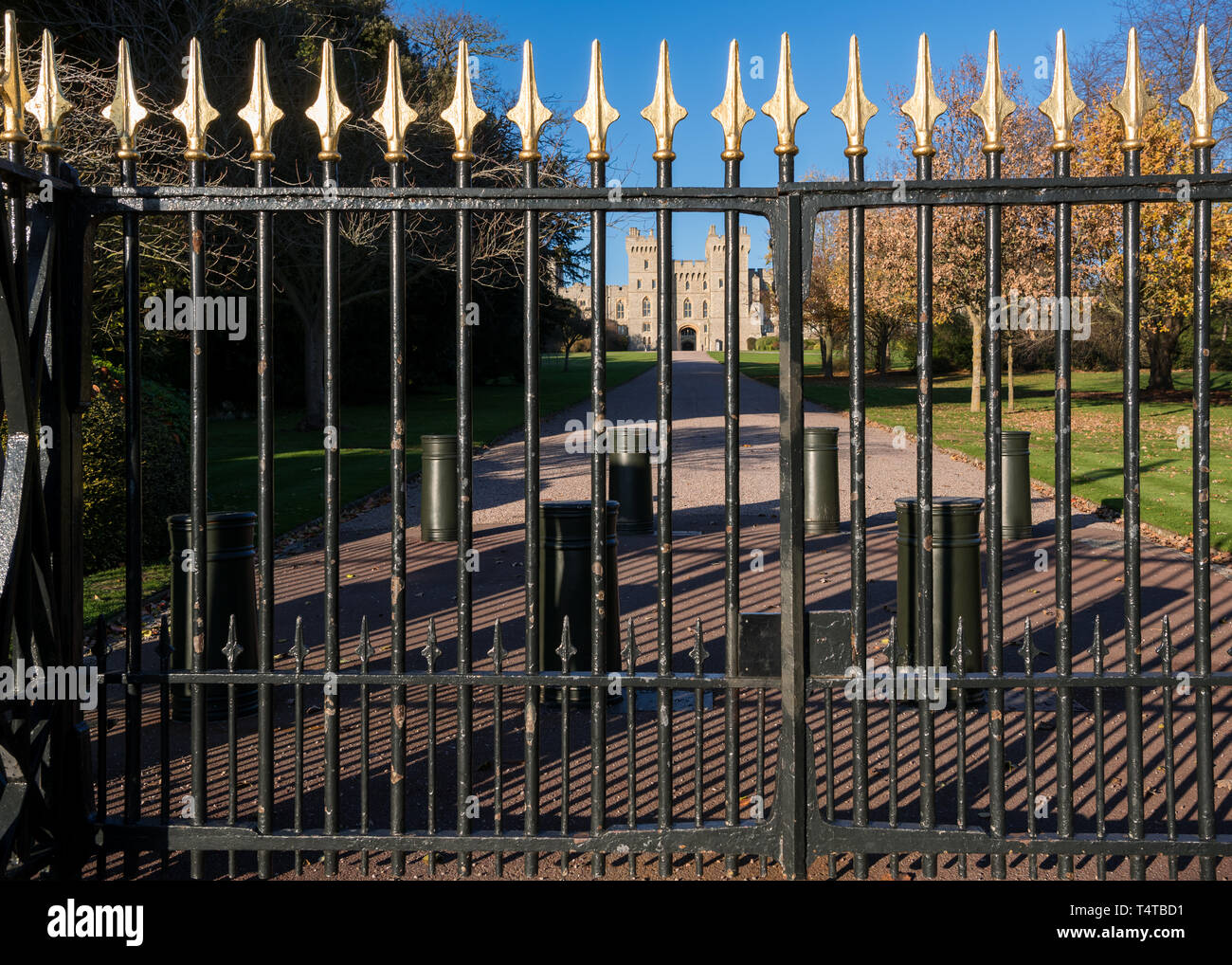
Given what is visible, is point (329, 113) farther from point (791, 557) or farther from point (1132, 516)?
point (1132, 516)

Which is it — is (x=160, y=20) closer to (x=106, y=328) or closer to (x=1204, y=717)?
(x=106, y=328)

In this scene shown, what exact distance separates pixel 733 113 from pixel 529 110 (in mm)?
701

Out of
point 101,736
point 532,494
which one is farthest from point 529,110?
point 101,736

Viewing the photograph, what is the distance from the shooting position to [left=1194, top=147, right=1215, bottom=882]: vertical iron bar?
3.48m

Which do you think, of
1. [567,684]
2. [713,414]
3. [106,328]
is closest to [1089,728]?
[567,684]

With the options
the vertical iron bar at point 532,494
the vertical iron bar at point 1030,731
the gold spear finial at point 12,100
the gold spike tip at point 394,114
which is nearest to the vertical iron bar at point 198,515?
the gold spear finial at point 12,100

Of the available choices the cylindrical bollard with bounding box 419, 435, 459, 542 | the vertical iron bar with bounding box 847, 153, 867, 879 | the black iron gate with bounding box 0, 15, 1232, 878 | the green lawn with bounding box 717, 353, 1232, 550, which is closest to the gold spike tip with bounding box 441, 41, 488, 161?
the black iron gate with bounding box 0, 15, 1232, 878

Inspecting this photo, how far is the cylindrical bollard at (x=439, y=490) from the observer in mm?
11477

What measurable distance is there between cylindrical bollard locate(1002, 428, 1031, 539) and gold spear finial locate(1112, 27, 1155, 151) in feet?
25.4

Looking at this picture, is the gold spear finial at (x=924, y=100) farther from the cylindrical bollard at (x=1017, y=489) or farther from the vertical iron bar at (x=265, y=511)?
the cylindrical bollard at (x=1017, y=489)

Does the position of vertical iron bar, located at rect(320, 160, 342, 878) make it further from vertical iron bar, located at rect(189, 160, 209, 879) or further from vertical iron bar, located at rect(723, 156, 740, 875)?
vertical iron bar, located at rect(723, 156, 740, 875)

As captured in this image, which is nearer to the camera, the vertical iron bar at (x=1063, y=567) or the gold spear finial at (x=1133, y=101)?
the gold spear finial at (x=1133, y=101)

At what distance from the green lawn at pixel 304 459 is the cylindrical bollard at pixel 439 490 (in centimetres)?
180

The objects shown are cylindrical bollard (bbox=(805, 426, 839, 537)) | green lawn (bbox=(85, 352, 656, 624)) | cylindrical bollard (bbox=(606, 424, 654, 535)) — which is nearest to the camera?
green lawn (bbox=(85, 352, 656, 624))
